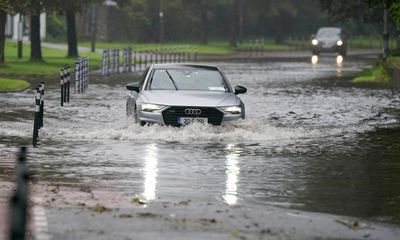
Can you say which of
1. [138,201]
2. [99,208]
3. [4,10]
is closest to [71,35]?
[4,10]

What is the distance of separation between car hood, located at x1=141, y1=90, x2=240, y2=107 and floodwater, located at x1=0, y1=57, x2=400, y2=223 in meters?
0.42

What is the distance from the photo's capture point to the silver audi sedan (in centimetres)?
2069

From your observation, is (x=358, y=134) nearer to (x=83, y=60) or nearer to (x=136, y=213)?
(x=136, y=213)

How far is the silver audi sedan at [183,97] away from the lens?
20.7 meters

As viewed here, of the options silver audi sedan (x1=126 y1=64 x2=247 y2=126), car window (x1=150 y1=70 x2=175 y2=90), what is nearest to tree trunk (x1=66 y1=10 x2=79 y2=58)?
silver audi sedan (x1=126 y1=64 x2=247 y2=126)

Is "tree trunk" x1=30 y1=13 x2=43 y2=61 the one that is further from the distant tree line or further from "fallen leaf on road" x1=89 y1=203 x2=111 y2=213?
"fallen leaf on road" x1=89 y1=203 x2=111 y2=213

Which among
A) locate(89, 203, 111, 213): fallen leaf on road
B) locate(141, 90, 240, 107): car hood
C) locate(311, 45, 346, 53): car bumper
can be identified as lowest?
locate(311, 45, 346, 53): car bumper

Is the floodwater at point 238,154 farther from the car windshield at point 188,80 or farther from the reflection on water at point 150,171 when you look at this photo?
the car windshield at point 188,80

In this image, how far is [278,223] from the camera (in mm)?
11500

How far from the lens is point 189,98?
20953 mm

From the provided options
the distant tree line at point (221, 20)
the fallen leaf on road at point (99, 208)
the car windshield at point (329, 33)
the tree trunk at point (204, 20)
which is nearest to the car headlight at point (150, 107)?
the fallen leaf on road at point (99, 208)

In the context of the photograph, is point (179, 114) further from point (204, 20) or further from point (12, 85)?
point (204, 20)

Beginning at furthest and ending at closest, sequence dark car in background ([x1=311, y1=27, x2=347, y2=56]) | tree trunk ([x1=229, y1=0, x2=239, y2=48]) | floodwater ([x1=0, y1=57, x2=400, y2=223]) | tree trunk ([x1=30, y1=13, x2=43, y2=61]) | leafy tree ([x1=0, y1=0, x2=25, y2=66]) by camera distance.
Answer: tree trunk ([x1=229, y1=0, x2=239, y2=48]), dark car in background ([x1=311, y1=27, x2=347, y2=56]), tree trunk ([x1=30, y1=13, x2=43, y2=61]), leafy tree ([x1=0, y1=0, x2=25, y2=66]), floodwater ([x1=0, y1=57, x2=400, y2=223])

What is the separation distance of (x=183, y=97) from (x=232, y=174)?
5425mm
